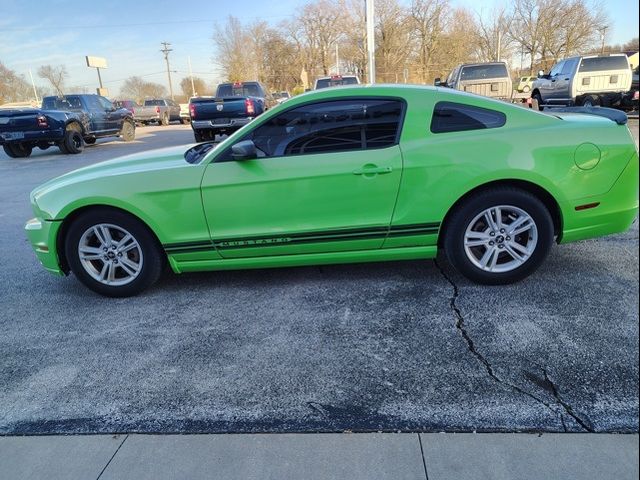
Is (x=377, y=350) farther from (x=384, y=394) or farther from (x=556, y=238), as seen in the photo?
(x=556, y=238)

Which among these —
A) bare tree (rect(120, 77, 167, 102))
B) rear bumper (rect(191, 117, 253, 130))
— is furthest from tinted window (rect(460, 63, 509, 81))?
bare tree (rect(120, 77, 167, 102))

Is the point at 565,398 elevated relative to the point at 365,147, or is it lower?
lower

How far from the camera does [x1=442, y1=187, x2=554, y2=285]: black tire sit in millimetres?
3516

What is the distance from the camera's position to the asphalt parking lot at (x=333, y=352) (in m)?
2.37

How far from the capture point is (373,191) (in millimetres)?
3527

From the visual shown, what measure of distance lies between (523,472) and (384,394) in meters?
0.76

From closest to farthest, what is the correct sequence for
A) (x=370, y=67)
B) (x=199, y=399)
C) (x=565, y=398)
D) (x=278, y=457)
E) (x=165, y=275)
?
1. (x=278, y=457)
2. (x=565, y=398)
3. (x=199, y=399)
4. (x=165, y=275)
5. (x=370, y=67)

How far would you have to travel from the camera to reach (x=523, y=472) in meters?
1.93

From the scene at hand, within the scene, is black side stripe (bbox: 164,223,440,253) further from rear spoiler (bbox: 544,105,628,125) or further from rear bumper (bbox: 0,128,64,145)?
rear bumper (bbox: 0,128,64,145)

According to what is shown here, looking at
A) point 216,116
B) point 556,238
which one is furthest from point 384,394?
point 216,116

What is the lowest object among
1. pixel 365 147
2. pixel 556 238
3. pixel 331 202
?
pixel 556 238

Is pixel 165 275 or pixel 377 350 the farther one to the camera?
pixel 165 275

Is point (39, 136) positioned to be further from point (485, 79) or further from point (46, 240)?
point (485, 79)

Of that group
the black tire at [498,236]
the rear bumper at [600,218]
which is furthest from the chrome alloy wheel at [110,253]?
the rear bumper at [600,218]
